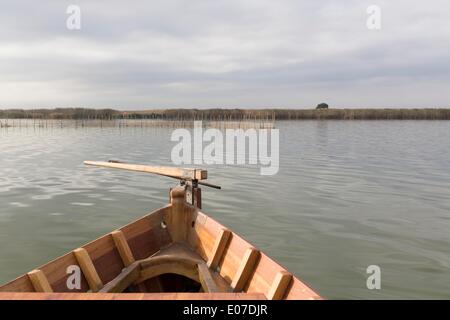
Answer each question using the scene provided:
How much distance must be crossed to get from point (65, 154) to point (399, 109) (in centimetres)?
8940

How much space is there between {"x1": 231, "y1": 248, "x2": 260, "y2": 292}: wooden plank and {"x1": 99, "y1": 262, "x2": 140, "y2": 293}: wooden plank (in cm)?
151

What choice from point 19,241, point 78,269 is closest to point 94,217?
point 19,241

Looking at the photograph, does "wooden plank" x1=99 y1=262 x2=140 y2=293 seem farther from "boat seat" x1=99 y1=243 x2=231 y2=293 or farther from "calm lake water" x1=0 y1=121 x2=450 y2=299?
"calm lake water" x1=0 y1=121 x2=450 y2=299

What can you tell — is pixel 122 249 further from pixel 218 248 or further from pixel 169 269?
pixel 218 248

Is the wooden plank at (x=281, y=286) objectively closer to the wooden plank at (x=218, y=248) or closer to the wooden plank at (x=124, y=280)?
the wooden plank at (x=218, y=248)

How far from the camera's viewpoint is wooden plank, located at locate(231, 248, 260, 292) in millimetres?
5168

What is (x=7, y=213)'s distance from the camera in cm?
1211

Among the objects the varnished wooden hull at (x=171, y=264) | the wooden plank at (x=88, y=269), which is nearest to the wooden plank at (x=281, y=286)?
the varnished wooden hull at (x=171, y=264)

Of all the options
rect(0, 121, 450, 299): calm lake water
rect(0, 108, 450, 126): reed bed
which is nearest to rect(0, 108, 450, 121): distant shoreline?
rect(0, 108, 450, 126): reed bed

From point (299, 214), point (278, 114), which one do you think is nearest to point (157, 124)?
point (278, 114)

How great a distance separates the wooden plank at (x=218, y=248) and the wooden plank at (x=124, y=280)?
1.16 metres

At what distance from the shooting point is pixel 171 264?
574 cm

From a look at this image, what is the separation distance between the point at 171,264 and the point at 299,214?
7.13 meters
